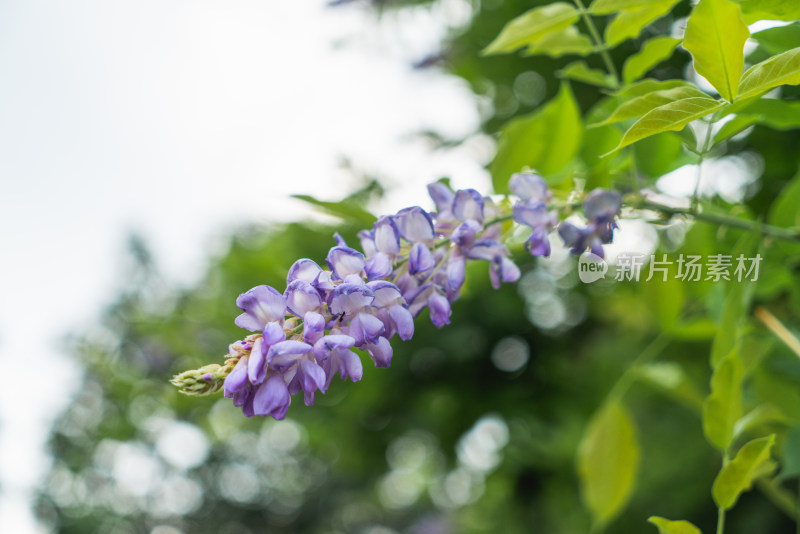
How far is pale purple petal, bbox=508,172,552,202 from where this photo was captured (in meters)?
0.58

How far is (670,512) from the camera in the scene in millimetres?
1736

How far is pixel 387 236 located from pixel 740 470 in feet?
1.22

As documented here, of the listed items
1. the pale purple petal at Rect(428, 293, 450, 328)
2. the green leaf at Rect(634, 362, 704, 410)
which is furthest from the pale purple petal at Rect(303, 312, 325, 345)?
the green leaf at Rect(634, 362, 704, 410)

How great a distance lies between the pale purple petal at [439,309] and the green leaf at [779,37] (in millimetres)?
392

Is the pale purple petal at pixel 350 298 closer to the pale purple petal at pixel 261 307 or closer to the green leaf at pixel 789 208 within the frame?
the pale purple petal at pixel 261 307

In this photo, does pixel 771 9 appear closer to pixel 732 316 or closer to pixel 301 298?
pixel 732 316

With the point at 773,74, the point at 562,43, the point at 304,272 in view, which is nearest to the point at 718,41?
the point at 773,74

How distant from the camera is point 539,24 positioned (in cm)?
64

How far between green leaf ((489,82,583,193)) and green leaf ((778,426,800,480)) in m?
0.43

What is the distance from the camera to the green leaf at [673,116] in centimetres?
46

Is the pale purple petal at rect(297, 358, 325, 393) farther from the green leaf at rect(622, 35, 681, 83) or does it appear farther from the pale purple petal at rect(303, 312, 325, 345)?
the green leaf at rect(622, 35, 681, 83)

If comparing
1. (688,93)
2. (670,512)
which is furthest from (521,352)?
(688,93)

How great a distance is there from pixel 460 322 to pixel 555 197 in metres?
1.44

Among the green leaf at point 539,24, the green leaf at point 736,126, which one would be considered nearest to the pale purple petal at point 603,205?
the green leaf at point 736,126
